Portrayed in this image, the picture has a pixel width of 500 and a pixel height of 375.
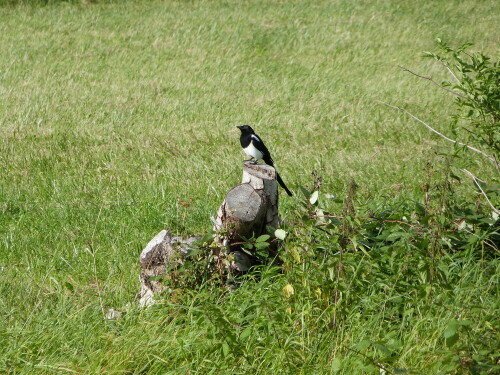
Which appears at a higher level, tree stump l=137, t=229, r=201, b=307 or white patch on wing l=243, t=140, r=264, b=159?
tree stump l=137, t=229, r=201, b=307

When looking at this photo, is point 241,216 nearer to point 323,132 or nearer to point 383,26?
point 323,132

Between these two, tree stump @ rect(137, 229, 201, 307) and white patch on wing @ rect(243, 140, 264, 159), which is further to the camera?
white patch on wing @ rect(243, 140, 264, 159)

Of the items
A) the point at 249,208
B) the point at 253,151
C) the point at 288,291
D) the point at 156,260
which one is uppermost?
the point at 249,208

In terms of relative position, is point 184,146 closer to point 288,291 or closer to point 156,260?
point 156,260

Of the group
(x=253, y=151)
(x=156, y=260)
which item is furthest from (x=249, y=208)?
(x=253, y=151)

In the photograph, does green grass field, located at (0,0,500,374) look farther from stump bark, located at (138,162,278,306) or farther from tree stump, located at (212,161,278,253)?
tree stump, located at (212,161,278,253)

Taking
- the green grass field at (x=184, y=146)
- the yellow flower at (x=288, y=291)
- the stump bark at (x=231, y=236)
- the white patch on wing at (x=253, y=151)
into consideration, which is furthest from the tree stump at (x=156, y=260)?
the white patch on wing at (x=253, y=151)

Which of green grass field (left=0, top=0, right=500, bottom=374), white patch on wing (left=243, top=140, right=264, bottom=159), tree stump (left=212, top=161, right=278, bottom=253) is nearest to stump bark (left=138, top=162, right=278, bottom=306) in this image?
tree stump (left=212, top=161, right=278, bottom=253)

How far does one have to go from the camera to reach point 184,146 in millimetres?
10070

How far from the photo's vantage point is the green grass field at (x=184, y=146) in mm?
4098

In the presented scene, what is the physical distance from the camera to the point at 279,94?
42.7 ft

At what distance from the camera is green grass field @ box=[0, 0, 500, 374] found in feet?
13.4

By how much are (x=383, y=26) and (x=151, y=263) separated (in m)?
14.1

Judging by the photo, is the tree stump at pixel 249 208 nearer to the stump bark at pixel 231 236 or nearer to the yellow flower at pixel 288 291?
the stump bark at pixel 231 236
